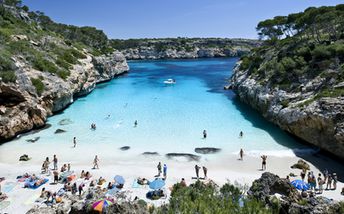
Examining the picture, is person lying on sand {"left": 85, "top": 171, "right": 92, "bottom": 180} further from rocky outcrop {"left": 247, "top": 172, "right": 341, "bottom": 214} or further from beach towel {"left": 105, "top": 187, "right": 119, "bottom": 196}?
rocky outcrop {"left": 247, "top": 172, "right": 341, "bottom": 214}

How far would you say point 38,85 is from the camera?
112 ft

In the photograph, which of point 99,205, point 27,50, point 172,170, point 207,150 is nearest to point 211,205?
point 99,205

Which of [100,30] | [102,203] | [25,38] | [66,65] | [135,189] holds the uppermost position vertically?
[100,30]

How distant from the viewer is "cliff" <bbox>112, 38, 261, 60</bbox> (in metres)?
168

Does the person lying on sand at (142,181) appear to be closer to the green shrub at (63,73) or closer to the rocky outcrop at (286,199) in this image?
the rocky outcrop at (286,199)

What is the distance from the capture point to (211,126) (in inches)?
1260

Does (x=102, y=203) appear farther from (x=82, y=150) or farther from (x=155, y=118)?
(x=155, y=118)

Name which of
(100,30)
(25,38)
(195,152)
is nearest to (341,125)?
(195,152)

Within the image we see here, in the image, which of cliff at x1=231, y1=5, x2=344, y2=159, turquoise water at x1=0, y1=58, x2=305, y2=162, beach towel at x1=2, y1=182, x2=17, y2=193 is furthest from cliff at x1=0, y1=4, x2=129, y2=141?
cliff at x1=231, y1=5, x2=344, y2=159

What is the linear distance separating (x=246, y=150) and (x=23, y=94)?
84.5 ft

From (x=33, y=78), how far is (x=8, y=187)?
19.8 meters

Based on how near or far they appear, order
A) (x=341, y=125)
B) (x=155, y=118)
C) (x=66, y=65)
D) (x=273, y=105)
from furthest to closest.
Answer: (x=66, y=65) < (x=155, y=118) < (x=273, y=105) < (x=341, y=125)

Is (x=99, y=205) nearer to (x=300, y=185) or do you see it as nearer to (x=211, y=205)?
(x=211, y=205)

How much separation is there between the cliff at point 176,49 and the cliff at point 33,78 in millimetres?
110289
